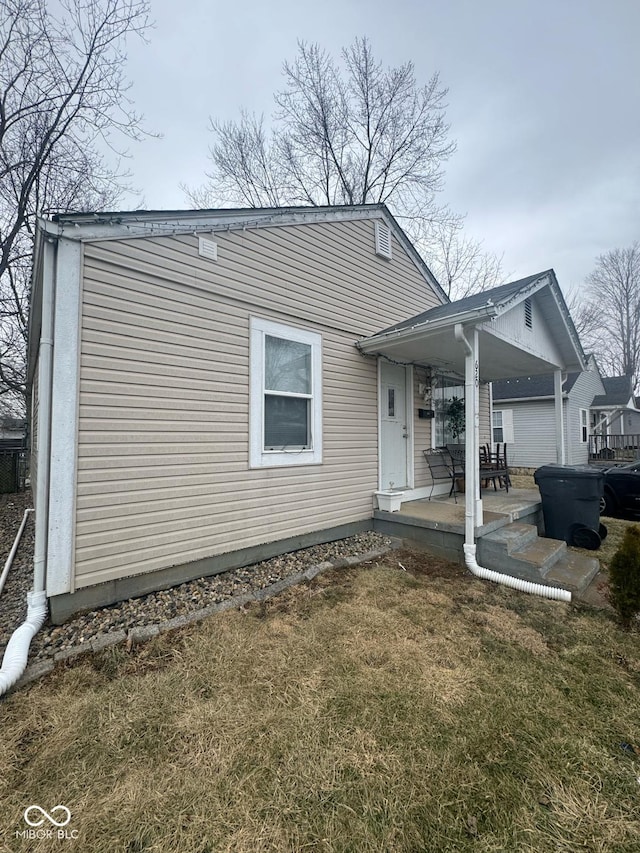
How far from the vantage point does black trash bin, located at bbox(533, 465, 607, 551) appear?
477 cm

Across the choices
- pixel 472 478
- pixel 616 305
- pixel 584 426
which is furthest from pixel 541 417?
pixel 616 305

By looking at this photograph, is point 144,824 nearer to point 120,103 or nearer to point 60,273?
point 60,273

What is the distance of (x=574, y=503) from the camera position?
4.84m

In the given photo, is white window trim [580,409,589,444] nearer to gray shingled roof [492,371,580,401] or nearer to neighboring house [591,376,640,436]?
neighboring house [591,376,640,436]

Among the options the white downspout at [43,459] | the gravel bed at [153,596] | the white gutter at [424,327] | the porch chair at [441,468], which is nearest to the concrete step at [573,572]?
the gravel bed at [153,596]

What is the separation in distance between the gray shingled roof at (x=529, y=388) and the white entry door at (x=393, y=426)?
9036mm

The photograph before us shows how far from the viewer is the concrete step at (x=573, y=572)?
140 inches

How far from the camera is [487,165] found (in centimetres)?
1185

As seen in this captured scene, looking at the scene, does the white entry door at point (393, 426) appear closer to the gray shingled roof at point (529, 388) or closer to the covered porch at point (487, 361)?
the covered porch at point (487, 361)

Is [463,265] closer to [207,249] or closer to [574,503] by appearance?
[574,503]

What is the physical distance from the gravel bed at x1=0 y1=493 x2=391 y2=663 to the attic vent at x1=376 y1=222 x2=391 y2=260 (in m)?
4.47

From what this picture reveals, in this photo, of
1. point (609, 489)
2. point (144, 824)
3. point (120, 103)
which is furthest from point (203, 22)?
point (609, 489)

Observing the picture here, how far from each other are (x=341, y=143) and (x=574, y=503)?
13.3 m

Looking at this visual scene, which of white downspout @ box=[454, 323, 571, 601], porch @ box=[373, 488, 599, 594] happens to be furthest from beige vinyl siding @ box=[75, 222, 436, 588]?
white downspout @ box=[454, 323, 571, 601]
